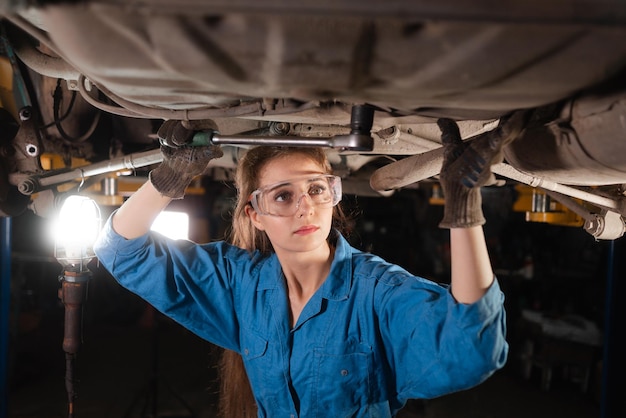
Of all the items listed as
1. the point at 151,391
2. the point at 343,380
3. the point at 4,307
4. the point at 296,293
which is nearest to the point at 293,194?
the point at 296,293

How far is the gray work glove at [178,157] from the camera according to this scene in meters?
0.93

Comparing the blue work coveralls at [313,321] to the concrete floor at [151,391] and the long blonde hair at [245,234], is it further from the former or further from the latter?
the concrete floor at [151,391]

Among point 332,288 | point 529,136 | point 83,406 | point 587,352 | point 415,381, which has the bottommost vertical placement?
point 83,406

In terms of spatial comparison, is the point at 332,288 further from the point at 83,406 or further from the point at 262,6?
the point at 83,406

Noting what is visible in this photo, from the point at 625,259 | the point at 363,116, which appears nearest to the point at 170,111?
the point at 363,116

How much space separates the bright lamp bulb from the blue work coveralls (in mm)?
66

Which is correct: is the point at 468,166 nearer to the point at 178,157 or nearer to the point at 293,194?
the point at 293,194

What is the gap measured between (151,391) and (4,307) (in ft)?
3.91

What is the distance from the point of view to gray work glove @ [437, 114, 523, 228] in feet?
2.36

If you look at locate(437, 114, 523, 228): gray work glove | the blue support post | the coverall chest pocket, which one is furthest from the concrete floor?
locate(437, 114, 523, 228): gray work glove

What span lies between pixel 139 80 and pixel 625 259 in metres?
2.49

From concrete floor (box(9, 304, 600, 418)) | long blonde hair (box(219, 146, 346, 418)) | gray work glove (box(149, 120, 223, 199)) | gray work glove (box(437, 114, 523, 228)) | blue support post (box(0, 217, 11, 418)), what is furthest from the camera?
concrete floor (box(9, 304, 600, 418))

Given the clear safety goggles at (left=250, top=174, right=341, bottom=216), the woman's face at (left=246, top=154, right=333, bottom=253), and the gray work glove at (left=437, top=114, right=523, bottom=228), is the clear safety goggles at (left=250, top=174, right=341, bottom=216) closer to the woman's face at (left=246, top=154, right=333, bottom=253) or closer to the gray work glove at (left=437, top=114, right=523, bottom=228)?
the woman's face at (left=246, top=154, right=333, bottom=253)

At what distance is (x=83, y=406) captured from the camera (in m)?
3.01
